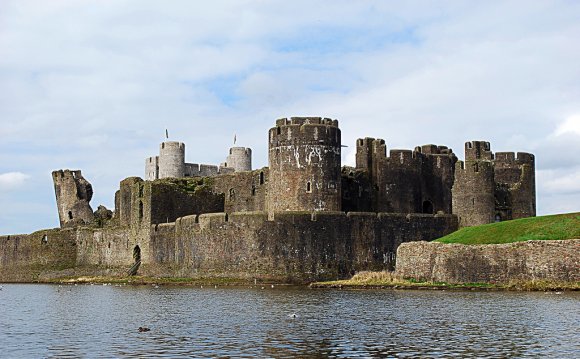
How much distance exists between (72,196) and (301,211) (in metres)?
25.9

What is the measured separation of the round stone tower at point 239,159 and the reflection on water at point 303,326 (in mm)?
35239

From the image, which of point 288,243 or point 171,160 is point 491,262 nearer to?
point 288,243

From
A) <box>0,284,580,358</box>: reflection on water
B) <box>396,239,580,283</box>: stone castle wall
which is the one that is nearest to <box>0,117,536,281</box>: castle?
<box>396,239,580,283</box>: stone castle wall

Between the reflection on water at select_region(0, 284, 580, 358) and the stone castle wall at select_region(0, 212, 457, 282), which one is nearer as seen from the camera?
the reflection on water at select_region(0, 284, 580, 358)

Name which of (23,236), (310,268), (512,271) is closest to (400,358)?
(512,271)

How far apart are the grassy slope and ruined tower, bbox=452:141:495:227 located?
6.75 metres

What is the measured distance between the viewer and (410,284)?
40.5 metres

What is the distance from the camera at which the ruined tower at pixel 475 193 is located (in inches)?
1948

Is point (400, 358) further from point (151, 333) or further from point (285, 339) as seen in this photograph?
point (151, 333)

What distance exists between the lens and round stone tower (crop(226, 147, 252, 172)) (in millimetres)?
72625

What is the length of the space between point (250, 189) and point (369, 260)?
12.1m

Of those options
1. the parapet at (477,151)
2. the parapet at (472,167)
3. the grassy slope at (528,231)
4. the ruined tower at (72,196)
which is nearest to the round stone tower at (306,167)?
the parapet at (472,167)

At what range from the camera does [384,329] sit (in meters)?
23.5

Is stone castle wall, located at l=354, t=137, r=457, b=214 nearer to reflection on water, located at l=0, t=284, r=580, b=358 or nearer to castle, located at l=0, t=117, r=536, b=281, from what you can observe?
castle, located at l=0, t=117, r=536, b=281
